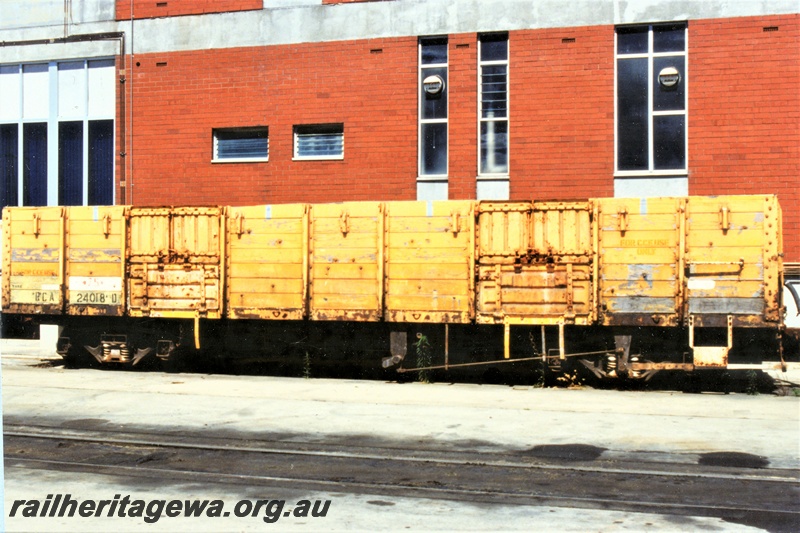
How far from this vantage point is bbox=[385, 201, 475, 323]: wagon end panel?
1554 centimetres

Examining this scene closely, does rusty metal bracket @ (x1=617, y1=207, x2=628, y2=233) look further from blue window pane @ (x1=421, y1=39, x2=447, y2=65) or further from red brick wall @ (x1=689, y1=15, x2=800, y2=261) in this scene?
blue window pane @ (x1=421, y1=39, x2=447, y2=65)

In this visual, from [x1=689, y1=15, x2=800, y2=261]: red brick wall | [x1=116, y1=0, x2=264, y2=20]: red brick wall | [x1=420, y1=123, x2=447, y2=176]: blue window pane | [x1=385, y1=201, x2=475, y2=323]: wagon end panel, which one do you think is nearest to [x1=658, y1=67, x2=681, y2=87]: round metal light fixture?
[x1=689, y1=15, x2=800, y2=261]: red brick wall

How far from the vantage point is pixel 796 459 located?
9258mm

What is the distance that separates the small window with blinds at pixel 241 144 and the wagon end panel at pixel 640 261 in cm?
929

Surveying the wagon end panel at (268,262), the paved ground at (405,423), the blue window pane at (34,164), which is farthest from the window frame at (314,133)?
the blue window pane at (34,164)

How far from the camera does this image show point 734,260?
1446cm

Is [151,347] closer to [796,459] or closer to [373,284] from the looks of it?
[373,284]

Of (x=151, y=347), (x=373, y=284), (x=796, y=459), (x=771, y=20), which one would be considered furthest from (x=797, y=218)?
(x=151, y=347)

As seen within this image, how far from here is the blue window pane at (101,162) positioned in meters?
22.5

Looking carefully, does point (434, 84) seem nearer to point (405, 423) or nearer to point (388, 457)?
point (405, 423)

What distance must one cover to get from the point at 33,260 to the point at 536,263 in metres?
9.89

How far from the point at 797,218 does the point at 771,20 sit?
4083 millimetres

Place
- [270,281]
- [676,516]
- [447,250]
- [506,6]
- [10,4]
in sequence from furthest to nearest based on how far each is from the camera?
[10,4] < [506,6] < [270,281] < [447,250] < [676,516]

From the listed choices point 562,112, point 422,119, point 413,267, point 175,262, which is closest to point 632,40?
point 562,112
